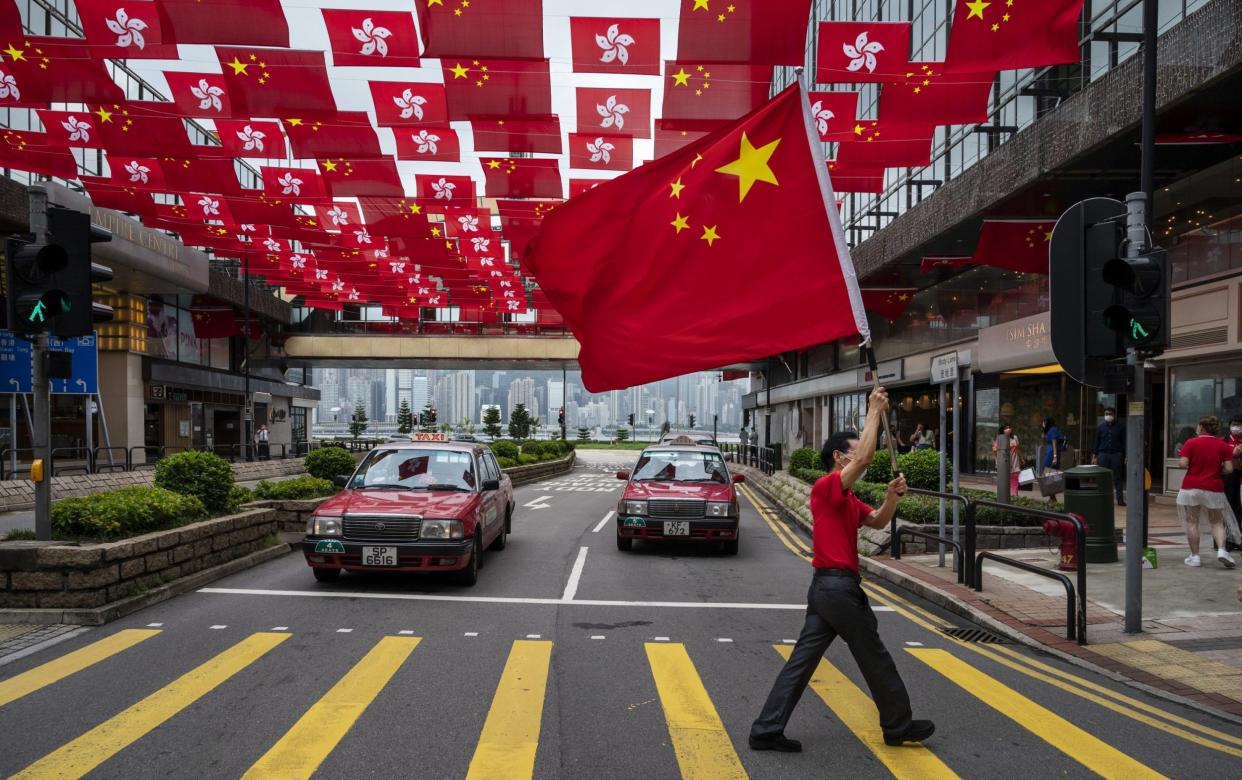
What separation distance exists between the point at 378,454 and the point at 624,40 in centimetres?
628

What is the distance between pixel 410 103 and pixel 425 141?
1116 mm

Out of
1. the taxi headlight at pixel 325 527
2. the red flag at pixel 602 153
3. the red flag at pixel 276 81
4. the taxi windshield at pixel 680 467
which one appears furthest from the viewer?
the red flag at pixel 602 153

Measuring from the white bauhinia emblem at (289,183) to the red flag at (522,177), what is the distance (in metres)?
4.20

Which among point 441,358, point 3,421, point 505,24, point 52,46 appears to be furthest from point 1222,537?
point 441,358

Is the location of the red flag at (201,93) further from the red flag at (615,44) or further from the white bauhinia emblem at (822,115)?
the white bauhinia emblem at (822,115)

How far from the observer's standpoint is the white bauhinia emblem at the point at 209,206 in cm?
1956

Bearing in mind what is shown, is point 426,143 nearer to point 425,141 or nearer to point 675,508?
point 425,141

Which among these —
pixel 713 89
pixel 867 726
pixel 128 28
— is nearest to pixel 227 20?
pixel 128 28

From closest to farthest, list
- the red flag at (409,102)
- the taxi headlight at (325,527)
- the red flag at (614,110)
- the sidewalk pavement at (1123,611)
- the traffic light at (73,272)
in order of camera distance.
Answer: the sidewalk pavement at (1123,611) < the traffic light at (73,272) < the taxi headlight at (325,527) < the red flag at (409,102) < the red flag at (614,110)

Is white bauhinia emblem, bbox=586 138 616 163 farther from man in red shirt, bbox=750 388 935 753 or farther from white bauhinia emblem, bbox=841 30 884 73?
man in red shirt, bbox=750 388 935 753

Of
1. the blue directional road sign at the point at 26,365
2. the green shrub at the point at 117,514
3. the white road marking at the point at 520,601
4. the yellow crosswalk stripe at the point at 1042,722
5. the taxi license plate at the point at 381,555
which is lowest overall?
the white road marking at the point at 520,601

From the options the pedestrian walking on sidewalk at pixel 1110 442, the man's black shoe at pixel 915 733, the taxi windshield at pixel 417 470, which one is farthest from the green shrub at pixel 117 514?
the pedestrian walking on sidewalk at pixel 1110 442

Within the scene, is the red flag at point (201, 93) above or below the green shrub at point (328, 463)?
above

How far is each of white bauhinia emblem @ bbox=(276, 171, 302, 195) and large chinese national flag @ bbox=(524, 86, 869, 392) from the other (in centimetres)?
1264
